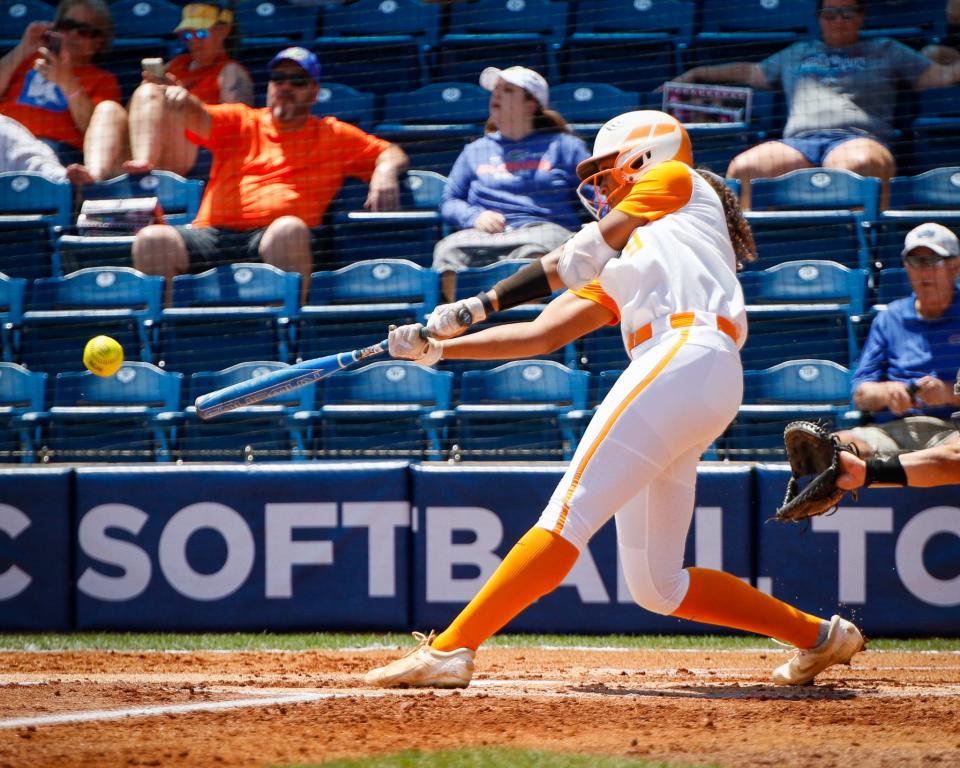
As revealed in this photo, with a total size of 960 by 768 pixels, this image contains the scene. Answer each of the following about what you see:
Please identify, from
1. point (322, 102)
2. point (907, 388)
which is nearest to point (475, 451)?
point (907, 388)

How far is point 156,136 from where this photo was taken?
7930 millimetres

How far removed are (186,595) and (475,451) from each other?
4.90 feet

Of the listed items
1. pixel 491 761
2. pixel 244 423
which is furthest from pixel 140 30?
pixel 491 761

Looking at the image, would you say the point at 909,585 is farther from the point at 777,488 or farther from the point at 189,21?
the point at 189,21

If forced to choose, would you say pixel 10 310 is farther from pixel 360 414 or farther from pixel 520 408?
pixel 520 408

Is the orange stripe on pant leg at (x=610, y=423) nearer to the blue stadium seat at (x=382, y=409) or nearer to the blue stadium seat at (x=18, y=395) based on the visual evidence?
the blue stadium seat at (x=382, y=409)

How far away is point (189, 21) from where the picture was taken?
324 inches

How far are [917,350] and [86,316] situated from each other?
4.41 meters

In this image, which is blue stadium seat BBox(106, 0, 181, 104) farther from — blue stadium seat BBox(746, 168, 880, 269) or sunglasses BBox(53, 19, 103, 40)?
blue stadium seat BBox(746, 168, 880, 269)

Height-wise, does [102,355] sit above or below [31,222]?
below

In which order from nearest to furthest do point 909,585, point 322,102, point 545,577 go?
1. point 545,577
2. point 909,585
3. point 322,102

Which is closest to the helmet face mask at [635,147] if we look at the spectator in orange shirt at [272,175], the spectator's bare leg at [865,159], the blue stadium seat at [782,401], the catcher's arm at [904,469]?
the catcher's arm at [904,469]

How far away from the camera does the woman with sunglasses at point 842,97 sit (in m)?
7.20

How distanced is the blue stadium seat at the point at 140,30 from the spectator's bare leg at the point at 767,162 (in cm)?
417
